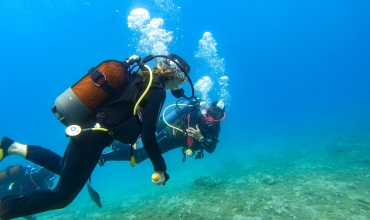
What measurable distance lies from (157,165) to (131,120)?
74 cm

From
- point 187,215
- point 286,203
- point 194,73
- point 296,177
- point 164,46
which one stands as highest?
point 194,73

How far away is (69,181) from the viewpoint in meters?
3.15

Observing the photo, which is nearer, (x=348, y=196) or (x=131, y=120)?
(x=131, y=120)

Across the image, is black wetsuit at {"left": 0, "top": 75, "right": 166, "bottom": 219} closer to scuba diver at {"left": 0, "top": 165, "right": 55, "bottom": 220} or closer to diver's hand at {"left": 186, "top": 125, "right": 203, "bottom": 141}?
diver's hand at {"left": 186, "top": 125, "right": 203, "bottom": 141}

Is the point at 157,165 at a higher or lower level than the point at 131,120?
lower

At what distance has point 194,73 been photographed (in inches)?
3548

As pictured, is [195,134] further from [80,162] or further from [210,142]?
[80,162]

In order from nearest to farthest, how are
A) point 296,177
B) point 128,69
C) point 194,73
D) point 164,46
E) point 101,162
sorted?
point 128,69
point 101,162
point 296,177
point 164,46
point 194,73

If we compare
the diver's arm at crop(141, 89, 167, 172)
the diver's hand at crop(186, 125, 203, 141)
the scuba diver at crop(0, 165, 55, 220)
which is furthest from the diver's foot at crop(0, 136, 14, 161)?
the scuba diver at crop(0, 165, 55, 220)

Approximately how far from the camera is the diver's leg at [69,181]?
9.78ft

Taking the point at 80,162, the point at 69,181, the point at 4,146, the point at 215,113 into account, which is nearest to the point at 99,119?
the point at 80,162

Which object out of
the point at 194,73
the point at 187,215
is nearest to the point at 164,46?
the point at 187,215

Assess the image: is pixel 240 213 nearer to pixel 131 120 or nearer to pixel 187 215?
pixel 187 215

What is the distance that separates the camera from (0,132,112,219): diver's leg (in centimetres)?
298
